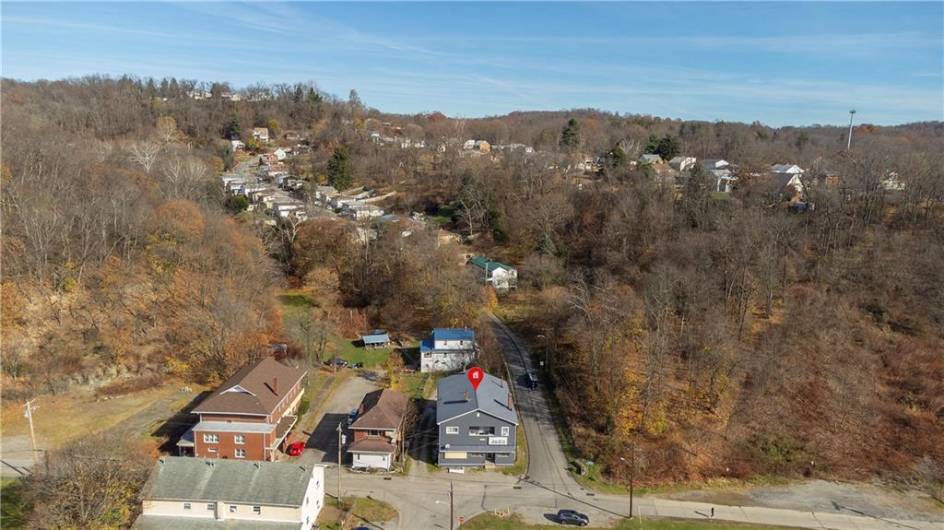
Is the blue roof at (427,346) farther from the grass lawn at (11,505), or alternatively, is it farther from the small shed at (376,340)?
the grass lawn at (11,505)

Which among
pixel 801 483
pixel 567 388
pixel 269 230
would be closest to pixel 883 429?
pixel 801 483

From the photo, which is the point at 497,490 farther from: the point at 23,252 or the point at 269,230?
the point at 269,230

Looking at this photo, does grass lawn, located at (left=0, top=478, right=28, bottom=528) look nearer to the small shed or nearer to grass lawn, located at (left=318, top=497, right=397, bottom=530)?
grass lawn, located at (left=318, top=497, right=397, bottom=530)

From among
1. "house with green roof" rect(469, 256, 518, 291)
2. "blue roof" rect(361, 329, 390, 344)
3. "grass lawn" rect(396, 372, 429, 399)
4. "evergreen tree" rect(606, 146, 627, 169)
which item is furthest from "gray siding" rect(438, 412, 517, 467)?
"evergreen tree" rect(606, 146, 627, 169)

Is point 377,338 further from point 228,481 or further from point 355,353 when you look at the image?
point 228,481

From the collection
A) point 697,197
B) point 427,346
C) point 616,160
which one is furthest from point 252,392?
point 616,160

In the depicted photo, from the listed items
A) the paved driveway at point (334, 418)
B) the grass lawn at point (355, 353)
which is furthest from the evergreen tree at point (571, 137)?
the paved driveway at point (334, 418)
